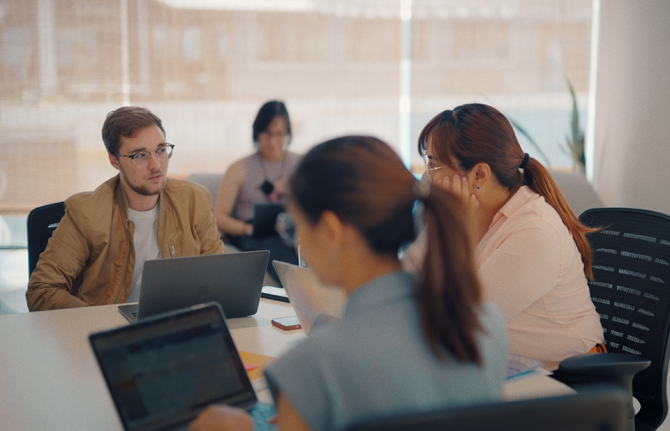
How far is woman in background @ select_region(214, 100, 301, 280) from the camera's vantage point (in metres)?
3.59

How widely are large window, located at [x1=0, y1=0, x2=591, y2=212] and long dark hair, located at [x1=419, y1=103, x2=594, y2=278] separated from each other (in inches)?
119

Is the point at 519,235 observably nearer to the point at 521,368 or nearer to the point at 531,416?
the point at 521,368

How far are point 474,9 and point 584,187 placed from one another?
6.50 ft

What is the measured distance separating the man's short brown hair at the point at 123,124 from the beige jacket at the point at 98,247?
0.46ft

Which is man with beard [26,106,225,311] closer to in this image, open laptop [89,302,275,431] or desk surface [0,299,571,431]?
desk surface [0,299,571,431]

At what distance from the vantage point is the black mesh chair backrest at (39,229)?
213 centimetres

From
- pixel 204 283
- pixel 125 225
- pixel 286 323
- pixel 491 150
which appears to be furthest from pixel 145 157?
pixel 491 150

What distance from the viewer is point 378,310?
0.72 metres

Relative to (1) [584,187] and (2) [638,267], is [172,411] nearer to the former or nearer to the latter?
(2) [638,267]

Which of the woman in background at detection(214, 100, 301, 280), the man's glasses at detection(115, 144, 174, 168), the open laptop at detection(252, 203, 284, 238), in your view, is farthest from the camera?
the woman in background at detection(214, 100, 301, 280)

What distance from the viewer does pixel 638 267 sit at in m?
1.65

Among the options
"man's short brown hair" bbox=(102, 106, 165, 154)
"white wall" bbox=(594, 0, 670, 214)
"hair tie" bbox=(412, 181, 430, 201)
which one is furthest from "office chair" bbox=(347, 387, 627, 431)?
"white wall" bbox=(594, 0, 670, 214)

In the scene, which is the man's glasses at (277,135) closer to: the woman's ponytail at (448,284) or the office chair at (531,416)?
the woman's ponytail at (448,284)

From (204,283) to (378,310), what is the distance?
839 mm
